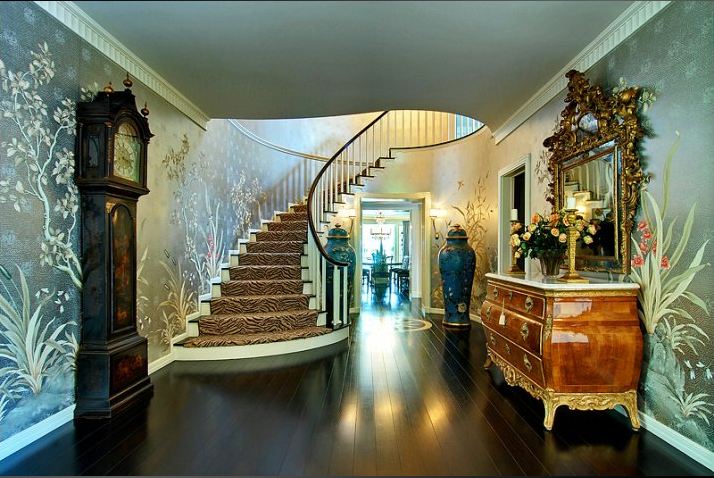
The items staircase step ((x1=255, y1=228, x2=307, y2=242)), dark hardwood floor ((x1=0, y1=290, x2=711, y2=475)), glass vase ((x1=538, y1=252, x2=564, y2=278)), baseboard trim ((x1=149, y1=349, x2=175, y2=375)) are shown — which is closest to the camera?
dark hardwood floor ((x1=0, y1=290, x2=711, y2=475))

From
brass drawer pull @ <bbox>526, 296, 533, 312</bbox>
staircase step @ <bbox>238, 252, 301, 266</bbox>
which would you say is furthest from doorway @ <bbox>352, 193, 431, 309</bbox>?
brass drawer pull @ <bbox>526, 296, 533, 312</bbox>

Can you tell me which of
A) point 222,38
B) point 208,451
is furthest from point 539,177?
point 208,451

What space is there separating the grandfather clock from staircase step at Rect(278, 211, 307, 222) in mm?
3427

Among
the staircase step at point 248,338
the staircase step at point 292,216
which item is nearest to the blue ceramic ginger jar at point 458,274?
the staircase step at point 248,338

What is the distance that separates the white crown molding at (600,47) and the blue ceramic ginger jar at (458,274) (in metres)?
1.78

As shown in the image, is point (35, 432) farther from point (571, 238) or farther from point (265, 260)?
point (571, 238)

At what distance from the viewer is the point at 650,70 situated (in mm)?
2186

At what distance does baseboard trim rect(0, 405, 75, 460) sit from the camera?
185 cm

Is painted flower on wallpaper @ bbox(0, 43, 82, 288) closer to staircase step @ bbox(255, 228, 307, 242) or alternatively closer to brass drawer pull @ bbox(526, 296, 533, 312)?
brass drawer pull @ bbox(526, 296, 533, 312)

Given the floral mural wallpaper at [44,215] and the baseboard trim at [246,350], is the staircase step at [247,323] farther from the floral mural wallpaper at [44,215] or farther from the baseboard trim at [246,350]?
the floral mural wallpaper at [44,215]

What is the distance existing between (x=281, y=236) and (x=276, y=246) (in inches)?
11.2

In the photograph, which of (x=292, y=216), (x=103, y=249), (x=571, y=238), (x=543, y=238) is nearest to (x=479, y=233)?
(x=543, y=238)

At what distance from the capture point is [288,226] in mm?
5738

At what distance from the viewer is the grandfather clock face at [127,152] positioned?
2.44m
